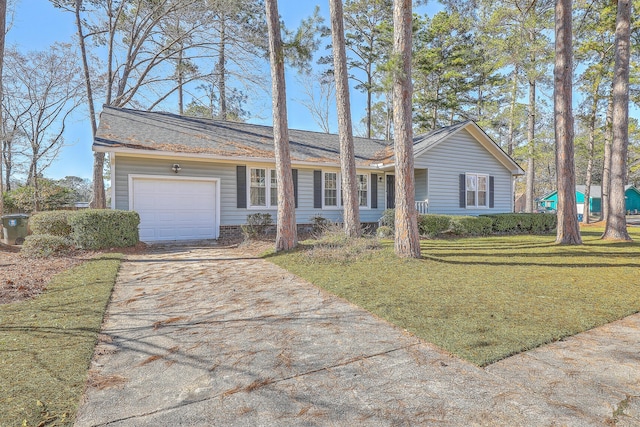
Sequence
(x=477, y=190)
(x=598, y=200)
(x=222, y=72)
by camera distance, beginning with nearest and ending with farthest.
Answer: (x=477, y=190)
(x=222, y=72)
(x=598, y=200)

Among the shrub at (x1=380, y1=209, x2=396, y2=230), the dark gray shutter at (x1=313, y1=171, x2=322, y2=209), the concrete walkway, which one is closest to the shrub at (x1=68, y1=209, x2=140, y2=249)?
the concrete walkway

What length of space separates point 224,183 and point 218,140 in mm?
1685

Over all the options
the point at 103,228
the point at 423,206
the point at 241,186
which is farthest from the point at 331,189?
the point at 103,228

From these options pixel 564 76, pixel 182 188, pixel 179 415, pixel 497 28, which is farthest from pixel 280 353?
pixel 497 28

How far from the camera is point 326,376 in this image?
2.37 meters

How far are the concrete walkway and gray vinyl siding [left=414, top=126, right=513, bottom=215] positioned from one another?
33.1 feet

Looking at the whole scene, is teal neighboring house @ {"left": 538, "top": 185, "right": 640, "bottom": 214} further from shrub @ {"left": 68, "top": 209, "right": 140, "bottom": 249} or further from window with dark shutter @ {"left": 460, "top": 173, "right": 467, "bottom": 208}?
shrub @ {"left": 68, "top": 209, "right": 140, "bottom": 249}

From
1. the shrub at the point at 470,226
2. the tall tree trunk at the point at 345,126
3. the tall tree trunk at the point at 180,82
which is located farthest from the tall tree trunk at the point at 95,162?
the shrub at the point at 470,226

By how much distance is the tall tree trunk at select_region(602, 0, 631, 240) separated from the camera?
978 cm

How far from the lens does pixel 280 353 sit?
8.96ft

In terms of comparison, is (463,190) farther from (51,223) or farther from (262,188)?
(51,223)

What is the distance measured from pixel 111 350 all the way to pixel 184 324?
715mm

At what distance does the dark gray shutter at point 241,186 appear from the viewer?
11.0 metres

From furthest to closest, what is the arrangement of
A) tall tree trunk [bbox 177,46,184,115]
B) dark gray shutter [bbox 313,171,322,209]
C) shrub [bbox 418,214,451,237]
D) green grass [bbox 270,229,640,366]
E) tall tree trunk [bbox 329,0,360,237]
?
tall tree trunk [bbox 177,46,184,115] → dark gray shutter [bbox 313,171,322,209] → shrub [bbox 418,214,451,237] → tall tree trunk [bbox 329,0,360,237] → green grass [bbox 270,229,640,366]
